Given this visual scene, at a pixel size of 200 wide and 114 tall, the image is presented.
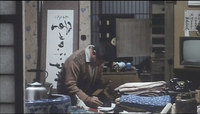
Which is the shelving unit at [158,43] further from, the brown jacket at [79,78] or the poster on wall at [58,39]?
the poster on wall at [58,39]

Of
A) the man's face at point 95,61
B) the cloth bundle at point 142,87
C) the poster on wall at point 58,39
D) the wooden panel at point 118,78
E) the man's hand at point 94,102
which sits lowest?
the man's hand at point 94,102

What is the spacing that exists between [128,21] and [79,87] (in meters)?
0.46

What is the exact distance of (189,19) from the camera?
1848 millimetres

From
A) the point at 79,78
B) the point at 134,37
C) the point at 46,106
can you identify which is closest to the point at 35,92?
the point at 46,106

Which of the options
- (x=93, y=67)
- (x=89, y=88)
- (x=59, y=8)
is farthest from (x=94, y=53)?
(x=59, y=8)

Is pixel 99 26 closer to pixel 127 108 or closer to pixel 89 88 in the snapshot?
pixel 89 88

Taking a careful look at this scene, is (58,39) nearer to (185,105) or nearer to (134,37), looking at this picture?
(134,37)

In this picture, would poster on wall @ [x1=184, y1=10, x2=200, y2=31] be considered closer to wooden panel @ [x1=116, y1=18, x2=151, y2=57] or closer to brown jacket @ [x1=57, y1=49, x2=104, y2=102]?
wooden panel @ [x1=116, y1=18, x2=151, y2=57]

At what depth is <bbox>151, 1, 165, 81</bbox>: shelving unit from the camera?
6.04 feet

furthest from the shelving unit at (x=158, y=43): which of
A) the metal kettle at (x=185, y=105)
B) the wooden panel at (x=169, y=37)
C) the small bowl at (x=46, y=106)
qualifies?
the small bowl at (x=46, y=106)

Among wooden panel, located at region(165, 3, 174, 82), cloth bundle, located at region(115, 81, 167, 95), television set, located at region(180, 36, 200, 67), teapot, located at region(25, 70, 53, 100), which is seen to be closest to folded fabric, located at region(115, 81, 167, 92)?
cloth bundle, located at region(115, 81, 167, 95)

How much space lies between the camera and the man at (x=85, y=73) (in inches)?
69.2

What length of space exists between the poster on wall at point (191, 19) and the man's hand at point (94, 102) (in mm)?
638

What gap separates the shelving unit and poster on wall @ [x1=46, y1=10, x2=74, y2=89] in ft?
1.53
